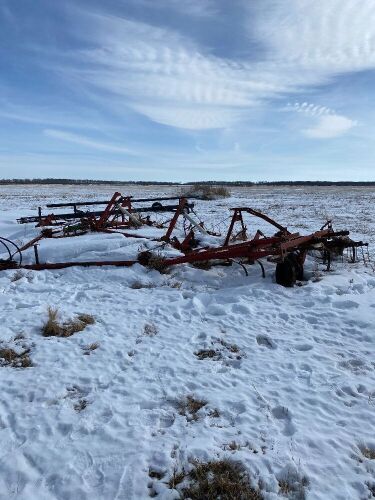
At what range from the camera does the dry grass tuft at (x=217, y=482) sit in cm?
324

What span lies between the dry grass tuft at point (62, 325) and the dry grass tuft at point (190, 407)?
7.74 feet

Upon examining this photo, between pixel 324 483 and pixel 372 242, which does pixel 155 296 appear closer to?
pixel 324 483

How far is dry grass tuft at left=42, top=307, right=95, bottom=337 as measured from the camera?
606cm

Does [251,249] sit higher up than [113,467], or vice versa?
[251,249]

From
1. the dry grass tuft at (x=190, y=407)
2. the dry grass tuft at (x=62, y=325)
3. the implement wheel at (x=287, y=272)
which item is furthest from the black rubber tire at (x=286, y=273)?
the dry grass tuft at (x=190, y=407)

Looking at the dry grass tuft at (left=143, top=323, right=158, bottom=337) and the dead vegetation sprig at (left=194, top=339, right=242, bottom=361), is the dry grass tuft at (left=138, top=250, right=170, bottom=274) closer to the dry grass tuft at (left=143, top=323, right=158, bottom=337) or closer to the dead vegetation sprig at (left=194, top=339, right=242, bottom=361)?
the dry grass tuft at (left=143, top=323, right=158, bottom=337)

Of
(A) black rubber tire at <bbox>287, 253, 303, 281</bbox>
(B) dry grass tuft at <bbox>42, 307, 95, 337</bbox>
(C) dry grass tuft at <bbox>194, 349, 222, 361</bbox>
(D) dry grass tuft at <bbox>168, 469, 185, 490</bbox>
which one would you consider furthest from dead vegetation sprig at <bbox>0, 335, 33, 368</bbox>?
(A) black rubber tire at <bbox>287, 253, 303, 281</bbox>

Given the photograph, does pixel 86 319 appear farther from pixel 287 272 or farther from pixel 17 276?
pixel 287 272

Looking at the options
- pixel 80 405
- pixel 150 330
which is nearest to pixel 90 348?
pixel 150 330

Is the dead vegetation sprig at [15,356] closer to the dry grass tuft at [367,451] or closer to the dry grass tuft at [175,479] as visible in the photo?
the dry grass tuft at [175,479]

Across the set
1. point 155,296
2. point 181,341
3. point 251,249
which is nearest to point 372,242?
point 251,249

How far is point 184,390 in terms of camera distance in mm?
4684

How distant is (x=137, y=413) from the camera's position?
13.9 feet

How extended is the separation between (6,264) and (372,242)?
11.0m
